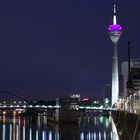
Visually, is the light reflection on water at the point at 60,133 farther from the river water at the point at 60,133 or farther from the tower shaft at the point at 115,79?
the tower shaft at the point at 115,79

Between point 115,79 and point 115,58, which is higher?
point 115,58

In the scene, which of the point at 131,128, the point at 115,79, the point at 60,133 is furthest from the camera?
the point at 115,79

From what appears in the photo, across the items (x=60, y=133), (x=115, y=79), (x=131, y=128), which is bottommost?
(x=60, y=133)

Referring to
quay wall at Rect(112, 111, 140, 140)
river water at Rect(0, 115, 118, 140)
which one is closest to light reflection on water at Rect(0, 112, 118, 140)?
river water at Rect(0, 115, 118, 140)

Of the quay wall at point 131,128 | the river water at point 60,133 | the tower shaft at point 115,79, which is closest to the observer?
the quay wall at point 131,128

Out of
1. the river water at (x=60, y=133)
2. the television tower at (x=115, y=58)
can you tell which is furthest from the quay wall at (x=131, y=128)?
the television tower at (x=115, y=58)

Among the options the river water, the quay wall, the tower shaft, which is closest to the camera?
the quay wall

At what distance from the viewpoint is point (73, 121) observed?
130 metres

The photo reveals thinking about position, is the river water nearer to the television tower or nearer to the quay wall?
the quay wall

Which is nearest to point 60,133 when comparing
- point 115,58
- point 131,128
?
point 131,128

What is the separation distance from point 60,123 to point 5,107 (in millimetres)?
57496

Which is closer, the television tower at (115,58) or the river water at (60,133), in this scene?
the river water at (60,133)

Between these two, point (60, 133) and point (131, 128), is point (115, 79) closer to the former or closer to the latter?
point (60, 133)

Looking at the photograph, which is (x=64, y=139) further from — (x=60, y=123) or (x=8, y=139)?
(x=60, y=123)
